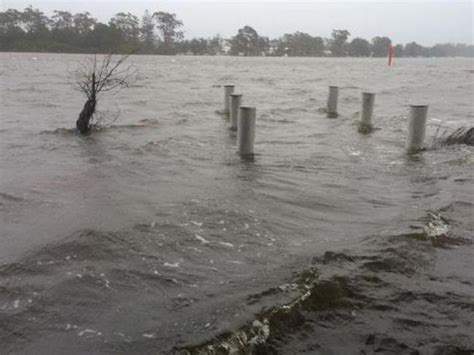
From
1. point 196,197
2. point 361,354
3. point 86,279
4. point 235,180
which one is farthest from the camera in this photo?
point 235,180

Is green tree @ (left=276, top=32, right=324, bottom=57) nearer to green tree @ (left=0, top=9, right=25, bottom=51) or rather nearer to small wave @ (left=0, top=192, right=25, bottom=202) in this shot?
green tree @ (left=0, top=9, right=25, bottom=51)

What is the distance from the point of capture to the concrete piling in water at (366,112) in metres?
14.4

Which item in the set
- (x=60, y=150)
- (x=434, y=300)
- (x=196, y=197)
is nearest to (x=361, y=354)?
(x=434, y=300)

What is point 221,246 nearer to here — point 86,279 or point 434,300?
point 86,279

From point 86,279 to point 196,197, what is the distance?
9.76ft

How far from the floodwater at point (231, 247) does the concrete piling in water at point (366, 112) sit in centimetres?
286

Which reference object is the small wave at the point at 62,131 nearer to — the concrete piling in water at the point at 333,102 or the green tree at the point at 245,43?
the concrete piling in water at the point at 333,102

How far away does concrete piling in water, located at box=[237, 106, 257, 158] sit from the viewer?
1002 cm

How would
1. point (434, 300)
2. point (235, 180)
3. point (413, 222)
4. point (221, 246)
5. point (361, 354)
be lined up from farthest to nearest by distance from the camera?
point (235, 180) → point (413, 222) → point (221, 246) → point (434, 300) → point (361, 354)

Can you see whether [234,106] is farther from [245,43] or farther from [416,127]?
[245,43]

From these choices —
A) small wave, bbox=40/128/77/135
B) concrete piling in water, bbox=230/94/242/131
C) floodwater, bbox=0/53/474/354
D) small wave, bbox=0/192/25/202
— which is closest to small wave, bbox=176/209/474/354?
floodwater, bbox=0/53/474/354

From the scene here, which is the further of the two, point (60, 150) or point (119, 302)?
point (60, 150)

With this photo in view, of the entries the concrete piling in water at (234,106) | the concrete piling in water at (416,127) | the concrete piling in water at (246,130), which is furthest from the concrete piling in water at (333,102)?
the concrete piling in water at (246,130)

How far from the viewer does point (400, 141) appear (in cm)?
1248
